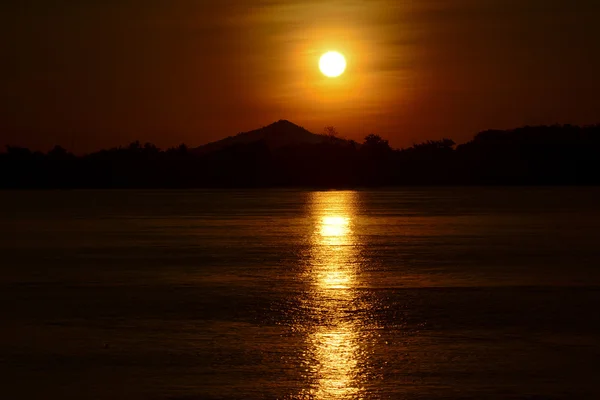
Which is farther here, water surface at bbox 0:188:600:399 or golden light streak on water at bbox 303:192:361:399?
water surface at bbox 0:188:600:399

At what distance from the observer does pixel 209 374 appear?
42.9 feet

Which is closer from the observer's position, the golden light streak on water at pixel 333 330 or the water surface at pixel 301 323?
the golden light streak on water at pixel 333 330

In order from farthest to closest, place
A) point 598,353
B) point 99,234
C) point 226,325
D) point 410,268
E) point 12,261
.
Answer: point 99,234
point 12,261
point 410,268
point 226,325
point 598,353

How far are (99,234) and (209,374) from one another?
110ft

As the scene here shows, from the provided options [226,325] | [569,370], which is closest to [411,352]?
[569,370]

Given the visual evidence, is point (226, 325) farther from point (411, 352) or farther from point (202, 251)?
point (202, 251)

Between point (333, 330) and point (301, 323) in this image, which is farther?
point (301, 323)

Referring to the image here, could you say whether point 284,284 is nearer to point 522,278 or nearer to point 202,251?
point 522,278

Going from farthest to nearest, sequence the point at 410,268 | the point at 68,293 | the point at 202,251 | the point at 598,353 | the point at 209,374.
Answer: the point at 202,251 → the point at 410,268 → the point at 68,293 → the point at 598,353 → the point at 209,374

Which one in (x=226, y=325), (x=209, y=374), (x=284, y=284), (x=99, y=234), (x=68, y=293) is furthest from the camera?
(x=99, y=234)

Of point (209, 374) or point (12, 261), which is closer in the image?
point (209, 374)

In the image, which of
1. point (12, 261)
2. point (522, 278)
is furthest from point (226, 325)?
point (12, 261)

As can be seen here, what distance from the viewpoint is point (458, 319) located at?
57.5 ft

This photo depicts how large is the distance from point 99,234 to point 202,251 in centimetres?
1300
